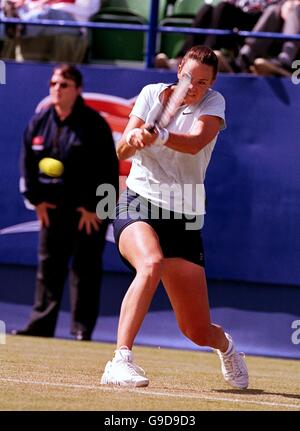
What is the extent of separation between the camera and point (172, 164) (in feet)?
22.1

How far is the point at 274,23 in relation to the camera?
38.5ft

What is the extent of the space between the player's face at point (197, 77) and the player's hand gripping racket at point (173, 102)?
0.05m

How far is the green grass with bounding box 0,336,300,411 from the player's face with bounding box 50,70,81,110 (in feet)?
7.83

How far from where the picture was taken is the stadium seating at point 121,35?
1301cm

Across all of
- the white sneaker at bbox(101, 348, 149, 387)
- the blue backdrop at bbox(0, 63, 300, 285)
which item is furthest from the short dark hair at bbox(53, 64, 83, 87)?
the white sneaker at bbox(101, 348, 149, 387)

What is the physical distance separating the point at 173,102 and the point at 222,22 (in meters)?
5.49

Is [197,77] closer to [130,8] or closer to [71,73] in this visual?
[71,73]

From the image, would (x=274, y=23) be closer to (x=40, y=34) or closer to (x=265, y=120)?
(x=265, y=120)

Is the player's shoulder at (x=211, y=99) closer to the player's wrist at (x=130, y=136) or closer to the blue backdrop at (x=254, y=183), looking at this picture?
the player's wrist at (x=130, y=136)

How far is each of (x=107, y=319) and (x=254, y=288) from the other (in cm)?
162

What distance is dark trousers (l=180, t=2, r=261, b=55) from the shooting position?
38.7 feet

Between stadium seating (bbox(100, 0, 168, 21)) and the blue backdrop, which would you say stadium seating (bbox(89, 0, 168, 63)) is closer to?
stadium seating (bbox(100, 0, 168, 21))

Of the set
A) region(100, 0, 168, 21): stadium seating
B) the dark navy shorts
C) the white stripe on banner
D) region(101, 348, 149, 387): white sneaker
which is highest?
region(100, 0, 168, 21): stadium seating
